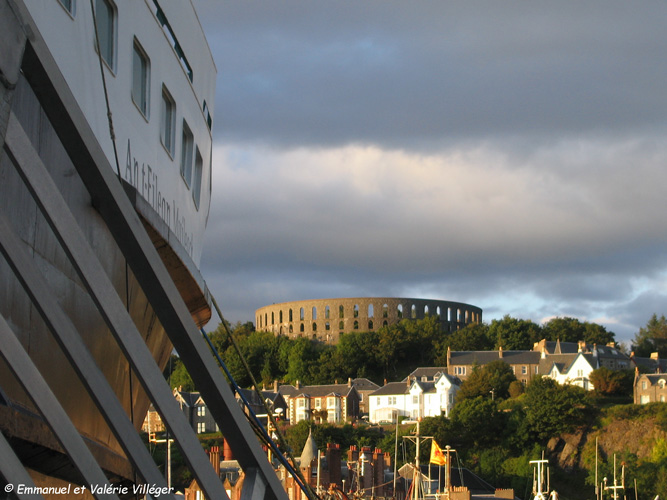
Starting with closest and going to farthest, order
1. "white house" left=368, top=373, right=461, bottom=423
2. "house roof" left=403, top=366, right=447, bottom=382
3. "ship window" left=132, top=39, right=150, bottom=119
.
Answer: "ship window" left=132, top=39, right=150, bottom=119 → "white house" left=368, top=373, right=461, bottom=423 → "house roof" left=403, top=366, right=447, bottom=382

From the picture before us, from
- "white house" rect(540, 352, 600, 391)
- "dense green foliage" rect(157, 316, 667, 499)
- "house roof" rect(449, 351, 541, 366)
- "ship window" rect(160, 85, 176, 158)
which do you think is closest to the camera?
"ship window" rect(160, 85, 176, 158)

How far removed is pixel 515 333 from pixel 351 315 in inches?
1016

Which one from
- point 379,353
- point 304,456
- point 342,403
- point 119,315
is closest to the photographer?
point 119,315

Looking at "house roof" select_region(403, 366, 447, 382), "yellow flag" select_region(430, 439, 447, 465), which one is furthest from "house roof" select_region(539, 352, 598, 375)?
"yellow flag" select_region(430, 439, 447, 465)

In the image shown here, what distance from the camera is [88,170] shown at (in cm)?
352

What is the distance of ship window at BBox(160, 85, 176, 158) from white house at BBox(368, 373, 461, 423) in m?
83.5

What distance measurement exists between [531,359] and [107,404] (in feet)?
309

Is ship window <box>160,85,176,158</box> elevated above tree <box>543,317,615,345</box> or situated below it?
below

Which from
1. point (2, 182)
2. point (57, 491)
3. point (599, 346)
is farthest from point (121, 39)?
point (599, 346)

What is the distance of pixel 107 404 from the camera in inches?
136

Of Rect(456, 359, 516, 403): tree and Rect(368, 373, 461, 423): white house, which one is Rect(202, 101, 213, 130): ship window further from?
Rect(368, 373, 461, 423): white house

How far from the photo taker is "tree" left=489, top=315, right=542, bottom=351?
102688 mm

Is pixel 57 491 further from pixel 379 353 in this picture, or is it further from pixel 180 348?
pixel 379 353

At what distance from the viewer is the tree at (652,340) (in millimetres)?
107125
